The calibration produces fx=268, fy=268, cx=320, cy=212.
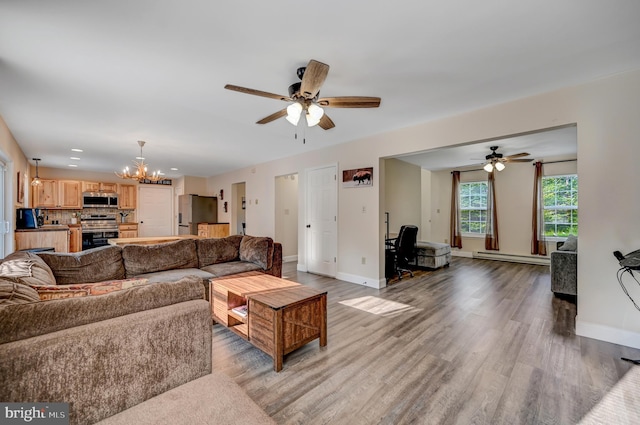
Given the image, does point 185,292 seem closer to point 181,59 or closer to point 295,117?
point 295,117

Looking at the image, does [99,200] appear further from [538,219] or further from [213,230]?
[538,219]

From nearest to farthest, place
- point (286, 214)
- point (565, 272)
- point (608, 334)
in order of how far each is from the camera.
Answer: 1. point (608, 334)
2. point (565, 272)
3. point (286, 214)

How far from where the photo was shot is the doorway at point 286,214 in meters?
6.49

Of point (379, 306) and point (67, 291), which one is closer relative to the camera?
point (67, 291)

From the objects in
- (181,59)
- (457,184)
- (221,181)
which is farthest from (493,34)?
(221,181)

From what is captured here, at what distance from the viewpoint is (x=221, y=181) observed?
8461 millimetres

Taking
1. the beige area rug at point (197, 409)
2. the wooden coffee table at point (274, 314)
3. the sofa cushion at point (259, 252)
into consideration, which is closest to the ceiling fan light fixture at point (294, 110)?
the wooden coffee table at point (274, 314)

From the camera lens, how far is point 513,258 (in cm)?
657

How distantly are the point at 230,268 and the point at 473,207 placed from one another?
6775mm

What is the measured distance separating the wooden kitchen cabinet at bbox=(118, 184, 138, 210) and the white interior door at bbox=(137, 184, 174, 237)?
0.59ft

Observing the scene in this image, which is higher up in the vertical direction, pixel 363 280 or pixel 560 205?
pixel 560 205

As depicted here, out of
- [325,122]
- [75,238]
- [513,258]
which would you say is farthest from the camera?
[75,238]

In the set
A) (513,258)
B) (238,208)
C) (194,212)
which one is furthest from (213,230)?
(513,258)

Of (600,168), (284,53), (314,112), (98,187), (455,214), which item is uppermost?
(284,53)
